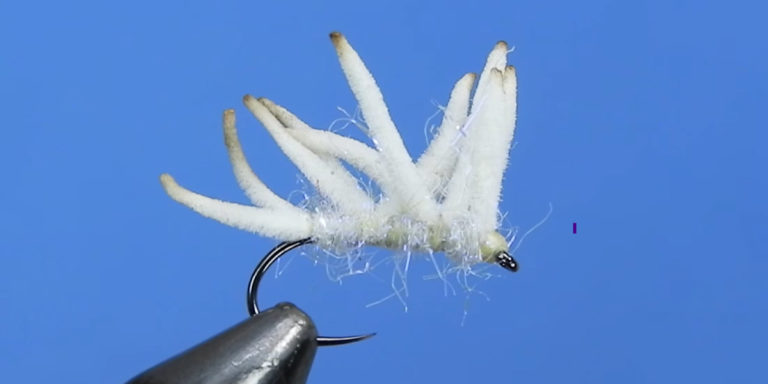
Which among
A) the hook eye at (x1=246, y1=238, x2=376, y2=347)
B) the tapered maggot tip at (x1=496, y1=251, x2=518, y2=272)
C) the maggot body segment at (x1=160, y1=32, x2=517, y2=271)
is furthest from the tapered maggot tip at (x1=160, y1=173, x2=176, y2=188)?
the tapered maggot tip at (x1=496, y1=251, x2=518, y2=272)

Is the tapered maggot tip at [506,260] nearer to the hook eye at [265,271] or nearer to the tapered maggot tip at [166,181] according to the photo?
the hook eye at [265,271]

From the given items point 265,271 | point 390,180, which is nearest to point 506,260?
point 390,180

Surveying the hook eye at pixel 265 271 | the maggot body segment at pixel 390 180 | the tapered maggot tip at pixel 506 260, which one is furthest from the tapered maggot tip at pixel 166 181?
the tapered maggot tip at pixel 506 260

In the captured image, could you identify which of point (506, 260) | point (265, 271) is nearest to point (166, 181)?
point (265, 271)

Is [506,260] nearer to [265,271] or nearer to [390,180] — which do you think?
[390,180]

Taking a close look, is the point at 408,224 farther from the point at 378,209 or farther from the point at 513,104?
the point at 513,104

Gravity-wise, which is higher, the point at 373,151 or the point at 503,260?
the point at 373,151

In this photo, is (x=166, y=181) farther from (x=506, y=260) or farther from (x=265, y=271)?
(x=506, y=260)

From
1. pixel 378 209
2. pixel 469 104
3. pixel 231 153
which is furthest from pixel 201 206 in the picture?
pixel 469 104
